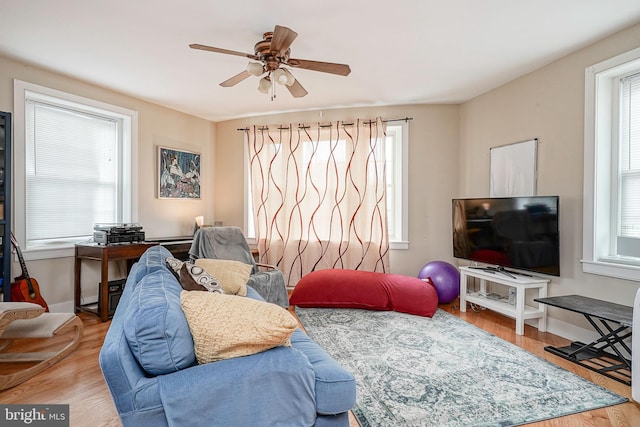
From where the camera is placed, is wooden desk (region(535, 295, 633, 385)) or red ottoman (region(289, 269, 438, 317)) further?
red ottoman (region(289, 269, 438, 317))

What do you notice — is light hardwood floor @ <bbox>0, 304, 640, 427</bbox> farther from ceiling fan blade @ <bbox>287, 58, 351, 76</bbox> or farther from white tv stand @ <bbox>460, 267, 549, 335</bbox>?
ceiling fan blade @ <bbox>287, 58, 351, 76</bbox>

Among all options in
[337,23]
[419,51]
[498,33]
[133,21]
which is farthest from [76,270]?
[498,33]

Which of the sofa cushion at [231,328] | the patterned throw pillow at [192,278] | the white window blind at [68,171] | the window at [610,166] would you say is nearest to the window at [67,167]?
the white window blind at [68,171]

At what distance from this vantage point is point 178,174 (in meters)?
4.87

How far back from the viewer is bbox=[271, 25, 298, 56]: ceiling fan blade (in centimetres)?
220

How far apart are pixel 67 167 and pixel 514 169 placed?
4.73 meters

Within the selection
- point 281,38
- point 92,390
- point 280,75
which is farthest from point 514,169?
point 92,390

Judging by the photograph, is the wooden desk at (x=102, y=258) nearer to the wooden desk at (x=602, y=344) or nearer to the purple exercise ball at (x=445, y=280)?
the purple exercise ball at (x=445, y=280)

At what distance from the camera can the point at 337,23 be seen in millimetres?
2582

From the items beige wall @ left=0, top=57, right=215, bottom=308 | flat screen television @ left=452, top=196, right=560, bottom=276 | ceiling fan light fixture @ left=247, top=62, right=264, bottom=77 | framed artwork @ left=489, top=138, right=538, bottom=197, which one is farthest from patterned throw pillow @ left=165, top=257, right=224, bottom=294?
framed artwork @ left=489, top=138, right=538, bottom=197

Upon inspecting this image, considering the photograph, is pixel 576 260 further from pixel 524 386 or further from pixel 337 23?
pixel 337 23

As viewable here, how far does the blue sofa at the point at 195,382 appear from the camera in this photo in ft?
3.95

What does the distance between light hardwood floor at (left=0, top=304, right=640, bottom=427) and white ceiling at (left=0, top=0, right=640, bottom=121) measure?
8.19 ft

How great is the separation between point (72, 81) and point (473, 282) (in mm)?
5069
